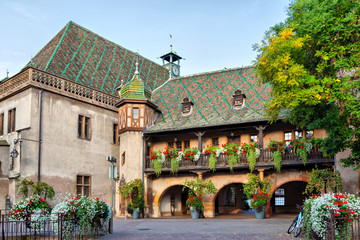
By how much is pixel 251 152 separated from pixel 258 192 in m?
2.21

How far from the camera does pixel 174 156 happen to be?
23.7 m

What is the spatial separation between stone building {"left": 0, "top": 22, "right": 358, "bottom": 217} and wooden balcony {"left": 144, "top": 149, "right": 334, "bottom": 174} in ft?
0.18

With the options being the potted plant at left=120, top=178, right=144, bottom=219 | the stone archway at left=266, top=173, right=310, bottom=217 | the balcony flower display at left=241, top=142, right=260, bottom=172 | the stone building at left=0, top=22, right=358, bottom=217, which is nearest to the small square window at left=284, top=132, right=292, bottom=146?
the stone building at left=0, top=22, right=358, bottom=217

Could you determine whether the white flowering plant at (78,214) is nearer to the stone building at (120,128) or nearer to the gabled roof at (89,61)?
the stone building at (120,128)

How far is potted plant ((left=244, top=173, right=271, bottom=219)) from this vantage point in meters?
20.6

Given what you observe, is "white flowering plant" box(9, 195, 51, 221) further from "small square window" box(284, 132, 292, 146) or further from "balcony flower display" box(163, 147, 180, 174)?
"small square window" box(284, 132, 292, 146)

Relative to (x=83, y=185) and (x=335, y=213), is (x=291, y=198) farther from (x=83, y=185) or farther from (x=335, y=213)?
(x=335, y=213)

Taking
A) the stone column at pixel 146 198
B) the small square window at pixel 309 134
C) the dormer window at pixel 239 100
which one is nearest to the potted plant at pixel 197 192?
the stone column at pixel 146 198

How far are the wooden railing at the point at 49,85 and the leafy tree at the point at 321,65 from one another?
12981 millimetres

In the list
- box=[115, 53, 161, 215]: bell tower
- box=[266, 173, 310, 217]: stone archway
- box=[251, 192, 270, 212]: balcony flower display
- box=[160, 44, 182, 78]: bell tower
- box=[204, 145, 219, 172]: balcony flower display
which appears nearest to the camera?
→ box=[251, 192, 270, 212]: balcony flower display

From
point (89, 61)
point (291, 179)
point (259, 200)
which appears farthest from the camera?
point (89, 61)

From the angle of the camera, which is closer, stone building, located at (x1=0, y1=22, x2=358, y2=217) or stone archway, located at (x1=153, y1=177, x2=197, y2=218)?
stone building, located at (x1=0, y1=22, x2=358, y2=217)

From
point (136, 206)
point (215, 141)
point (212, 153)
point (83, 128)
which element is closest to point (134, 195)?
point (136, 206)

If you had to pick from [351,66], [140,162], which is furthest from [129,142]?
[351,66]
